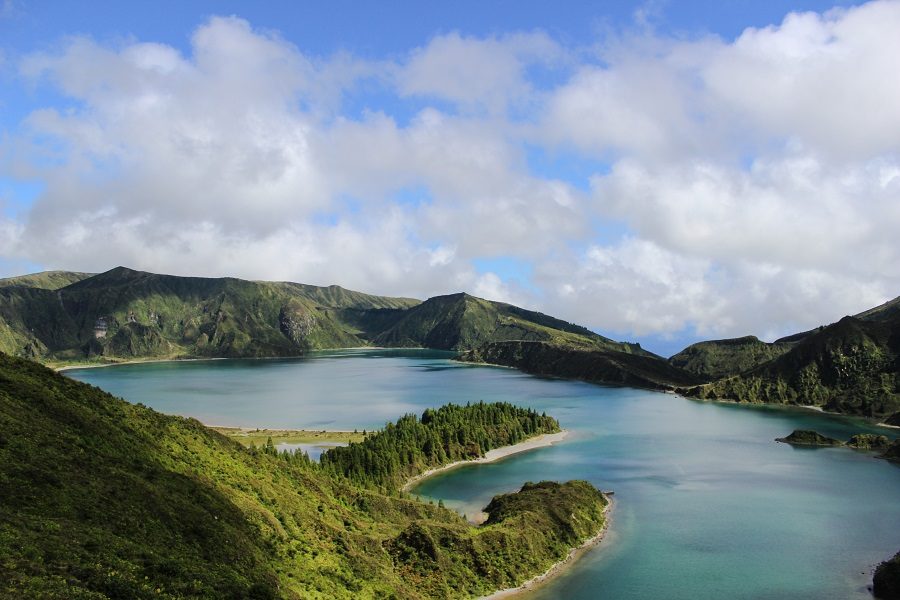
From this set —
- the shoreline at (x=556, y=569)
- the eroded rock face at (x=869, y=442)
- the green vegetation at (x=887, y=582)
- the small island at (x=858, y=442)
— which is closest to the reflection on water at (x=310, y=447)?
the shoreline at (x=556, y=569)

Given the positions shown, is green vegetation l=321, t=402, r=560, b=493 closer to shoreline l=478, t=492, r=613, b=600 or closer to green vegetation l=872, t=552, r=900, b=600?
shoreline l=478, t=492, r=613, b=600

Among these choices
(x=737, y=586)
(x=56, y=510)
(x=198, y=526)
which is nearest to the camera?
(x=56, y=510)

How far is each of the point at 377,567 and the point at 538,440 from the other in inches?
5053

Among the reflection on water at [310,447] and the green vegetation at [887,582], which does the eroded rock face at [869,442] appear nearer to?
the green vegetation at [887,582]

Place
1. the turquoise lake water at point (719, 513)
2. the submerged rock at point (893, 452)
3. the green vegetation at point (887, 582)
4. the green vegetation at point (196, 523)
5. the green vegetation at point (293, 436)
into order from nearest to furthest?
1. the green vegetation at point (196, 523)
2. the green vegetation at point (887, 582)
3. the turquoise lake water at point (719, 513)
4. the submerged rock at point (893, 452)
5. the green vegetation at point (293, 436)

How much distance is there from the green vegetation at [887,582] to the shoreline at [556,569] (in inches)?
1463

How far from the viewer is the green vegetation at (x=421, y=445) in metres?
134

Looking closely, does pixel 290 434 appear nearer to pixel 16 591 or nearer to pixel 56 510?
pixel 56 510

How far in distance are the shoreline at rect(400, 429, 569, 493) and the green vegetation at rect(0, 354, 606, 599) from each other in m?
38.5

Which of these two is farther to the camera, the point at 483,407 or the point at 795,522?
the point at 483,407

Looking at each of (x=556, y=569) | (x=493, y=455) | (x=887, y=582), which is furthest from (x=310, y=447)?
(x=887, y=582)

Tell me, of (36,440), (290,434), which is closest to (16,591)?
(36,440)

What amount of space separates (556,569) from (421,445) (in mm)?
73031

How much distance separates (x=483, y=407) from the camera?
655ft
